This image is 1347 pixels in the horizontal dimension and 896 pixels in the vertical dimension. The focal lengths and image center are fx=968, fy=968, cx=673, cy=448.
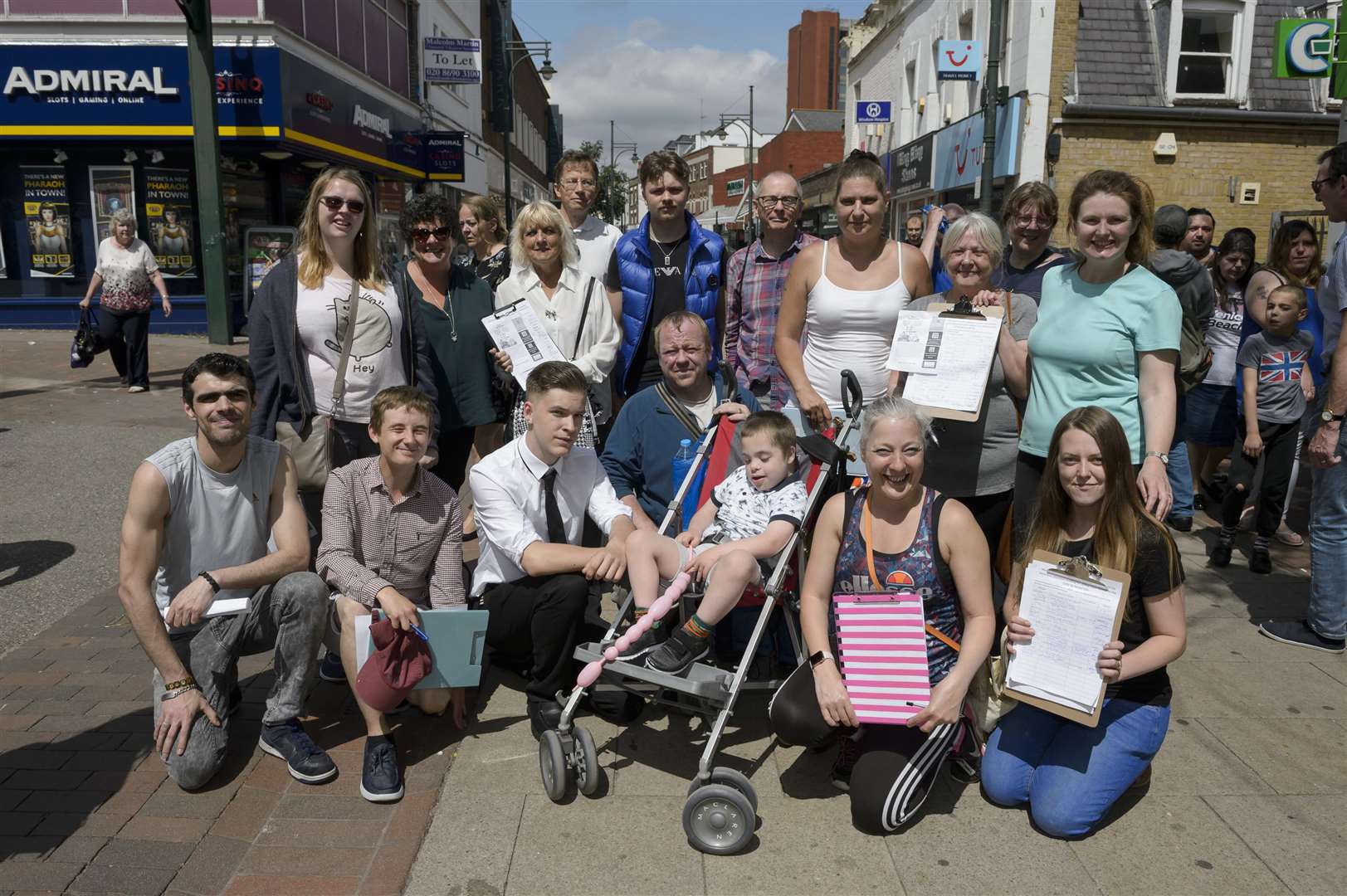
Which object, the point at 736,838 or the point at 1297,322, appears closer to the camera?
the point at 736,838

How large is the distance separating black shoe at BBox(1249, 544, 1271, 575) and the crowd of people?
113 centimetres

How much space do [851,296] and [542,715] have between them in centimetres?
219

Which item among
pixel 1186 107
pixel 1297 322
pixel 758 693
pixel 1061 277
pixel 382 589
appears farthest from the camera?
pixel 1186 107

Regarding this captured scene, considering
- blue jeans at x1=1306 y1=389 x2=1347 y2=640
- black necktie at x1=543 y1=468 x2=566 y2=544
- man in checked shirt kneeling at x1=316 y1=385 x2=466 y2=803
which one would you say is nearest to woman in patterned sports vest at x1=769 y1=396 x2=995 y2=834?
black necktie at x1=543 y1=468 x2=566 y2=544

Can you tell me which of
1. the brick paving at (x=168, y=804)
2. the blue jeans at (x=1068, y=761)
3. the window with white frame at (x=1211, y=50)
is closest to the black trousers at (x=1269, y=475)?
the blue jeans at (x=1068, y=761)

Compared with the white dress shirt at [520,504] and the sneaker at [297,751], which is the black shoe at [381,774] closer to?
the sneaker at [297,751]

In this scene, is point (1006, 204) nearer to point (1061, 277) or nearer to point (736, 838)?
point (1061, 277)

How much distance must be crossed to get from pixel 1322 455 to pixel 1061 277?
68.3 inches

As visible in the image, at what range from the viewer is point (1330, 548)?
4578 mm

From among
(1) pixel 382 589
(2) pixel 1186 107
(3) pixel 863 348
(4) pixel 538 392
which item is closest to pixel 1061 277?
(3) pixel 863 348

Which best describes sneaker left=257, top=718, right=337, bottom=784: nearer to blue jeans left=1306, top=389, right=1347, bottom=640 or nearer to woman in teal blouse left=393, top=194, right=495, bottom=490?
woman in teal blouse left=393, top=194, right=495, bottom=490

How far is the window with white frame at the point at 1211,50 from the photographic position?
16750 millimetres

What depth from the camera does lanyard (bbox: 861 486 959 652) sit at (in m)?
3.38

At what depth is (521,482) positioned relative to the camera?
12.9ft
